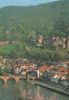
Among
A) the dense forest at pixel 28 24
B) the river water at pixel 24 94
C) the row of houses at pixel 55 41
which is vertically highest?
the dense forest at pixel 28 24

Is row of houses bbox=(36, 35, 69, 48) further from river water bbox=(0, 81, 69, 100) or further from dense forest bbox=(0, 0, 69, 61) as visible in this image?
river water bbox=(0, 81, 69, 100)

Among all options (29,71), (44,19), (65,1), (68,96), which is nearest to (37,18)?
(44,19)

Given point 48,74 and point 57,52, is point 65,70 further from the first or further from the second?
point 57,52

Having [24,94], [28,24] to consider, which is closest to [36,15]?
[28,24]

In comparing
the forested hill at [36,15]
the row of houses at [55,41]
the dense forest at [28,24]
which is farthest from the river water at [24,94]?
the forested hill at [36,15]

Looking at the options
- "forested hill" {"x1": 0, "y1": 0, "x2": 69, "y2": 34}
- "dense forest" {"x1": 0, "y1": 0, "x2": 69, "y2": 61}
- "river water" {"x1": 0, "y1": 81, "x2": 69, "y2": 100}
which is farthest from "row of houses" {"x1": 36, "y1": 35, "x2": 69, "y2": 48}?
"river water" {"x1": 0, "y1": 81, "x2": 69, "y2": 100}

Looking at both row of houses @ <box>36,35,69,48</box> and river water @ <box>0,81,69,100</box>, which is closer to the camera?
river water @ <box>0,81,69,100</box>

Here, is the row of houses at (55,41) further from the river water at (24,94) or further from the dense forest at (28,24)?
the river water at (24,94)
